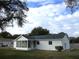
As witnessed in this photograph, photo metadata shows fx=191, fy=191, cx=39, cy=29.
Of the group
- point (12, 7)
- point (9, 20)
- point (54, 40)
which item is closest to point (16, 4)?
point (12, 7)

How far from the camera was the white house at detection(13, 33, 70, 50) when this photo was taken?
47.4 meters

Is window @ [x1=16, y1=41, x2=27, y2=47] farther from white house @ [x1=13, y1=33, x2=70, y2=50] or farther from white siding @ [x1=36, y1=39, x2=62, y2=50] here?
white siding @ [x1=36, y1=39, x2=62, y2=50]

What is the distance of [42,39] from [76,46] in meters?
14.4

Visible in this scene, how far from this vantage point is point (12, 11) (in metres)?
22.0

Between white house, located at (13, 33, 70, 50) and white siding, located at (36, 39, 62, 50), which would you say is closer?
white siding, located at (36, 39, 62, 50)

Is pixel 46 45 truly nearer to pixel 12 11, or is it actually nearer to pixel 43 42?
pixel 43 42

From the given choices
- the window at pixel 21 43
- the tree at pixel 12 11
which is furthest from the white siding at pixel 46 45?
the tree at pixel 12 11

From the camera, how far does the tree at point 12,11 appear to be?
826 inches

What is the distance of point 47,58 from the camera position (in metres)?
22.8

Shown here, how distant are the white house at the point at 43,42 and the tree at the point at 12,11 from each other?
1004 inches

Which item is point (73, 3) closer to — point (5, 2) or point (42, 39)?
point (5, 2)

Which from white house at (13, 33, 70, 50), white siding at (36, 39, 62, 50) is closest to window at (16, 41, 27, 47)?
white house at (13, 33, 70, 50)

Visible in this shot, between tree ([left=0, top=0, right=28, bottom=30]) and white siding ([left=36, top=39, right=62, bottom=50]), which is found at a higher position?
tree ([left=0, top=0, right=28, bottom=30])

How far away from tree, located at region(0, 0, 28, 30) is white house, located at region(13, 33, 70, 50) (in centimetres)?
2549
